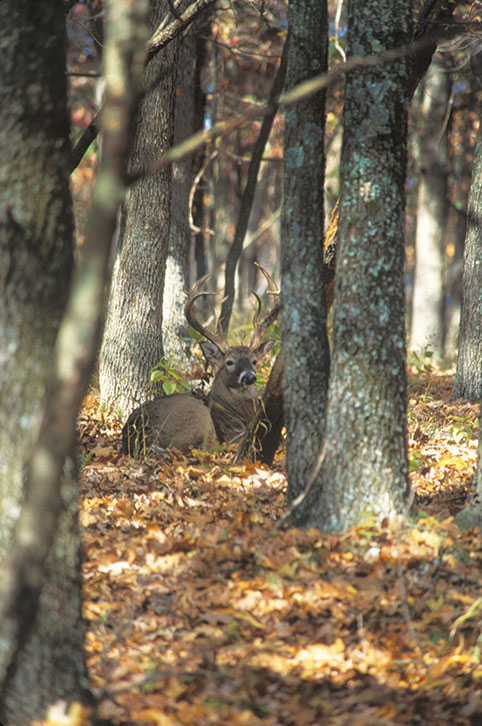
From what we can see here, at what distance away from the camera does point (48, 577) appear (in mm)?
3104

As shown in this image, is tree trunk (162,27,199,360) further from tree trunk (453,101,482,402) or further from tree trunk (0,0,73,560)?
tree trunk (0,0,73,560)

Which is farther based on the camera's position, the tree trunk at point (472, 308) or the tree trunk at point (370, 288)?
the tree trunk at point (472, 308)

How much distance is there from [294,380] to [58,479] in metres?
2.17

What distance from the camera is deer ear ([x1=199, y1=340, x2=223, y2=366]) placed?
8.06 meters

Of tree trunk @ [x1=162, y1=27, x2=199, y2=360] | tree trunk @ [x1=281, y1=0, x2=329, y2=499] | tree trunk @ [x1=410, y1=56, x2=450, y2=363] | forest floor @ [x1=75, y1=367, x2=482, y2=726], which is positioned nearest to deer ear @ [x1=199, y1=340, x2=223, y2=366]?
tree trunk @ [x1=162, y1=27, x2=199, y2=360]

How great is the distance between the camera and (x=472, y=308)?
854 centimetres

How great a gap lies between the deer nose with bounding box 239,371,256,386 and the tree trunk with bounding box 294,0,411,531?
3224 mm

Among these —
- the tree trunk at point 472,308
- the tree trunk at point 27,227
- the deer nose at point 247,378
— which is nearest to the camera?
the tree trunk at point 27,227

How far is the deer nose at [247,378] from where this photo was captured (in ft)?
25.0

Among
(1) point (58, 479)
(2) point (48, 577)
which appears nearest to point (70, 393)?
(1) point (58, 479)

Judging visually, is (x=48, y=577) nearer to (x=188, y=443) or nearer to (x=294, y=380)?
(x=294, y=380)

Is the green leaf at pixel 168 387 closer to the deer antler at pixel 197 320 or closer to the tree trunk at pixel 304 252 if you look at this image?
the deer antler at pixel 197 320

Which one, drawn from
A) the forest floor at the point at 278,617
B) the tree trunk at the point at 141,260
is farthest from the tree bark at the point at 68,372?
the tree trunk at the point at 141,260

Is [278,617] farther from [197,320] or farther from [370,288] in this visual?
[197,320]
